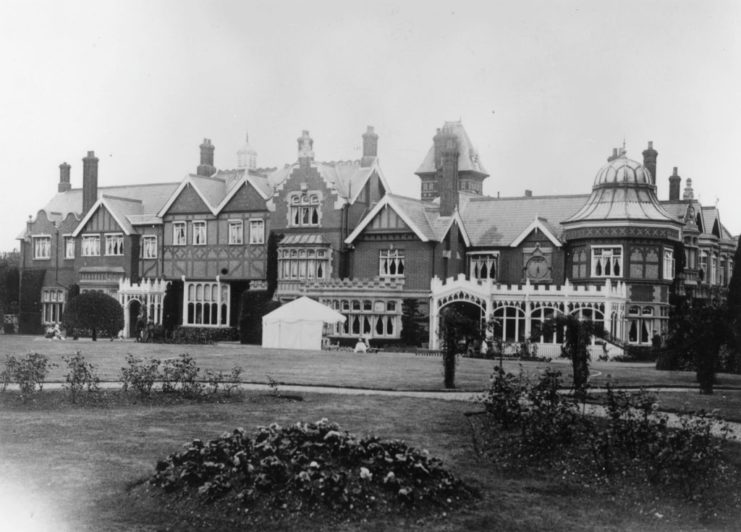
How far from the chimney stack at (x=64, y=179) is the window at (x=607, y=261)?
35880 mm

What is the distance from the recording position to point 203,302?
154 feet

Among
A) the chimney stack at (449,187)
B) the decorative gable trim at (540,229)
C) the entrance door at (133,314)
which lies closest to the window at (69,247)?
the entrance door at (133,314)

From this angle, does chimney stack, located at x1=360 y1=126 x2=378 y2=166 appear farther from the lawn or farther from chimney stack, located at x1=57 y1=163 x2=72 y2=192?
chimney stack, located at x1=57 y1=163 x2=72 y2=192

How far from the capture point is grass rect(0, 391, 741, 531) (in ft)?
Result: 32.7

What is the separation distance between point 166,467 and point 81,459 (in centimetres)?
201

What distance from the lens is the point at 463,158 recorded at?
2630 inches

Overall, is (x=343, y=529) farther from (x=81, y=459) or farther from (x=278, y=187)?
(x=278, y=187)

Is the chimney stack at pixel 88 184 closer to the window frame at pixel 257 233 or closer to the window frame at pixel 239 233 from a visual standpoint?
the window frame at pixel 239 233

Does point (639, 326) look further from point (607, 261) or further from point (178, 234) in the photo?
point (178, 234)

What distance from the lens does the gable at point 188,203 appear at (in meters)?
47.0

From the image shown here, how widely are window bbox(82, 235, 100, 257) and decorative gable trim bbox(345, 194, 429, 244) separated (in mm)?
16544

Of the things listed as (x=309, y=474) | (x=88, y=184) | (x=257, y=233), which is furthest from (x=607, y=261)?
(x=88, y=184)

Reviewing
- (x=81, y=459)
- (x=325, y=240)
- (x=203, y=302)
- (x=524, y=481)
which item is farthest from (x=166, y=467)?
(x=203, y=302)

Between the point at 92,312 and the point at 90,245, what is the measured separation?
35.6 feet
